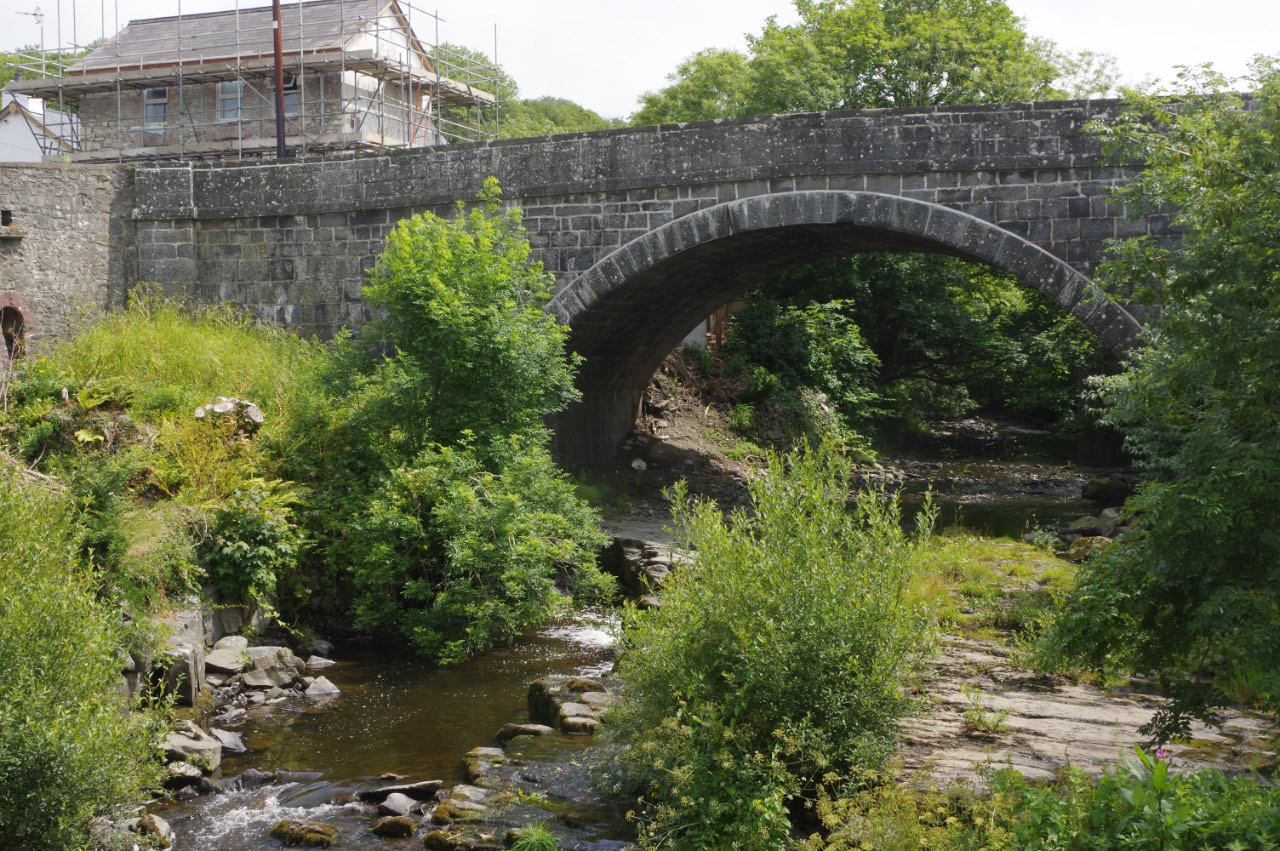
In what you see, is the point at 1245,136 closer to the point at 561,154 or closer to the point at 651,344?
the point at 561,154

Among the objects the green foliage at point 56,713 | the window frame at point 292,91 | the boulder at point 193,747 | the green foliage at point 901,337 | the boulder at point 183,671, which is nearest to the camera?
the green foliage at point 56,713

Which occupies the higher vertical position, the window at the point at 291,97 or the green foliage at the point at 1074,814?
the window at the point at 291,97

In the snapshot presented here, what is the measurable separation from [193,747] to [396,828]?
69.5 inches

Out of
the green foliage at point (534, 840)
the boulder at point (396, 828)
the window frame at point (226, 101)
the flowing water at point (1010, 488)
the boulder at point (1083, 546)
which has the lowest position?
the boulder at point (396, 828)

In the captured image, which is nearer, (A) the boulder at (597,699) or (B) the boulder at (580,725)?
(B) the boulder at (580,725)

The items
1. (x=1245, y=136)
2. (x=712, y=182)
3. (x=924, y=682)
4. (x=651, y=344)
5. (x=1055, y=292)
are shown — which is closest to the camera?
(x=1245, y=136)

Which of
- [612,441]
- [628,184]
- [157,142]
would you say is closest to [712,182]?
[628,184]

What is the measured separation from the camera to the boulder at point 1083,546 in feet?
37.8

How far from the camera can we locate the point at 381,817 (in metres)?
6.34

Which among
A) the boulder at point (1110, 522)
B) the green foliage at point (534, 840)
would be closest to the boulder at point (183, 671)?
the green foliage at point (534, 840)

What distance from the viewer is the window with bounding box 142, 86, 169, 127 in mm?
25547

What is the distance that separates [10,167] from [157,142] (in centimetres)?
1307

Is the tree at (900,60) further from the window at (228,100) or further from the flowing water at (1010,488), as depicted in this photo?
the window at (228,100)

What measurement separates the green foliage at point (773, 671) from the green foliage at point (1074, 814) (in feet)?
1.11
